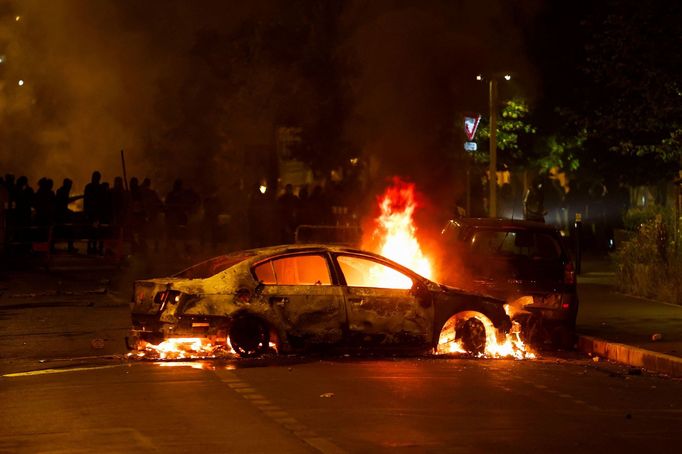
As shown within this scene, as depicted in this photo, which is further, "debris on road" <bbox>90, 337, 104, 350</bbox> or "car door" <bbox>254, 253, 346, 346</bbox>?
"debris on road" <bbox>90, 337, 104, 350</bbox>

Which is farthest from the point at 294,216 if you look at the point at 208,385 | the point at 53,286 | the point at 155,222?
the point at 208,385

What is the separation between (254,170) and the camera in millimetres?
43469

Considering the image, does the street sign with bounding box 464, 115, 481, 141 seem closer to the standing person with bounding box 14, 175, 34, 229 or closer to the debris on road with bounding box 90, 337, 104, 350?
the standing person with bounding box 14, 175, 34, 229

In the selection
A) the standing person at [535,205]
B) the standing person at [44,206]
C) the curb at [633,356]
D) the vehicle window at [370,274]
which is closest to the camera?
the curb at [633,356]

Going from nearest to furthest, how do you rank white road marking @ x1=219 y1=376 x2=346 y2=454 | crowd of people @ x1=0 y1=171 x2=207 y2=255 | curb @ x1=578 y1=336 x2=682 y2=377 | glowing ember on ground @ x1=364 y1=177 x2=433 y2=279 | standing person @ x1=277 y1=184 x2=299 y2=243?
white road marking @ x1=219 y1=376 x2=346 y2=454 → curb @ x1=578 y1=336 x2=682 y2=377 → glowing ember on ground @ x1=364 y1=177 x2=433 y2=279 → crowd of people @ x1=0 y1=171 x2=207 y2=255 → standing person @ x1=277 y1=184 x2=299 y2=243

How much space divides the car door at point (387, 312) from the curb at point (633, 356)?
2238mm

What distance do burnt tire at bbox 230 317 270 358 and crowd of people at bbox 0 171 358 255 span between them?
39.0 ft

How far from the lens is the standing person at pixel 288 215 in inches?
1001

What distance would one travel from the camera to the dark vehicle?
13.6m

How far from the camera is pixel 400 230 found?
17.4 metres

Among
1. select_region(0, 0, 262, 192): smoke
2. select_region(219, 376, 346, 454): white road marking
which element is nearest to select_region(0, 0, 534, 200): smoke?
select_region(0, 0, 262, 192): smoke

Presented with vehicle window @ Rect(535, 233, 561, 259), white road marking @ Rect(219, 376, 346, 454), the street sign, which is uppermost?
the street sign

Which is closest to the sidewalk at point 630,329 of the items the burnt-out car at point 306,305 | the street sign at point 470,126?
the burnt-out car at point 306,305

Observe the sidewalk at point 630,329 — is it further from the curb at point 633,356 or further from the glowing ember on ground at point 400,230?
the glowing ember on ground at point 400,230
